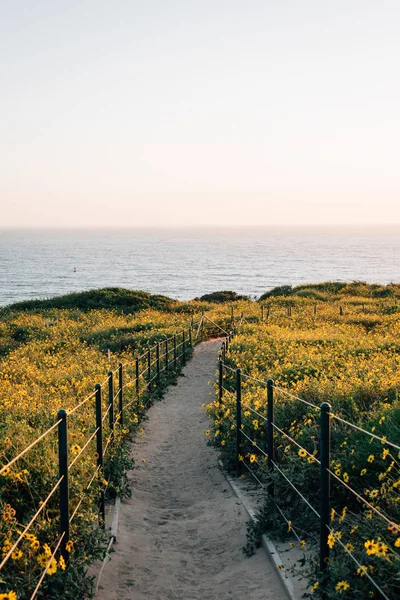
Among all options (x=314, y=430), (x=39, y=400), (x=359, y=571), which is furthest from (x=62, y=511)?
(x=39, y=400)

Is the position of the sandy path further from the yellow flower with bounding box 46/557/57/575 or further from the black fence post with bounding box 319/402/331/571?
the yellow flower with bounding box 46/557/57/575

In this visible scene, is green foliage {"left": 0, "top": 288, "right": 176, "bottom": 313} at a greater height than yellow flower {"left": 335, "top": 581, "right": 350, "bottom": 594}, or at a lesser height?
Answer: lesser

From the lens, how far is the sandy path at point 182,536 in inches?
217

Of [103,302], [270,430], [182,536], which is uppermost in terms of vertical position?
[270,430]

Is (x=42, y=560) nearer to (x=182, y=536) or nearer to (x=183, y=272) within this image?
(x=182, y=536)

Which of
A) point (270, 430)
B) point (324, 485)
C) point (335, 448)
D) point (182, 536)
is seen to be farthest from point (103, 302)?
point (324, 485)

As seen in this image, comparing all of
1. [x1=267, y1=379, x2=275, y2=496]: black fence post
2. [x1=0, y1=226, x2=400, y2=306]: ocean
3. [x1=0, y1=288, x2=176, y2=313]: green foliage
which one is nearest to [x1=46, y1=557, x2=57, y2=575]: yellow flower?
[x1=267, y1=379, x2=275, y2=496]: black fence post

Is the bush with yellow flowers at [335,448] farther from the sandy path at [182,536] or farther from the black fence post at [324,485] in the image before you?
the sandy path at [182,536]

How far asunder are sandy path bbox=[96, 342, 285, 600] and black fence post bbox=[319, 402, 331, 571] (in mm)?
816

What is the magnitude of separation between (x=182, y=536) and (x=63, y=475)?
2.80m

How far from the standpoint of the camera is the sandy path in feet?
18.1

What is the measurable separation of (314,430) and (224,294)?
41.9 m

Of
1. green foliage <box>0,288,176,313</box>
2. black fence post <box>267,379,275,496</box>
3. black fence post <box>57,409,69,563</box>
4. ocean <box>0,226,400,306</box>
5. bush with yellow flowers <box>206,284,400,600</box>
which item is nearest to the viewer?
bush with yellow flowers <box>206,284,400,600</box>

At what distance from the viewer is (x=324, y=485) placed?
14.7 feet
